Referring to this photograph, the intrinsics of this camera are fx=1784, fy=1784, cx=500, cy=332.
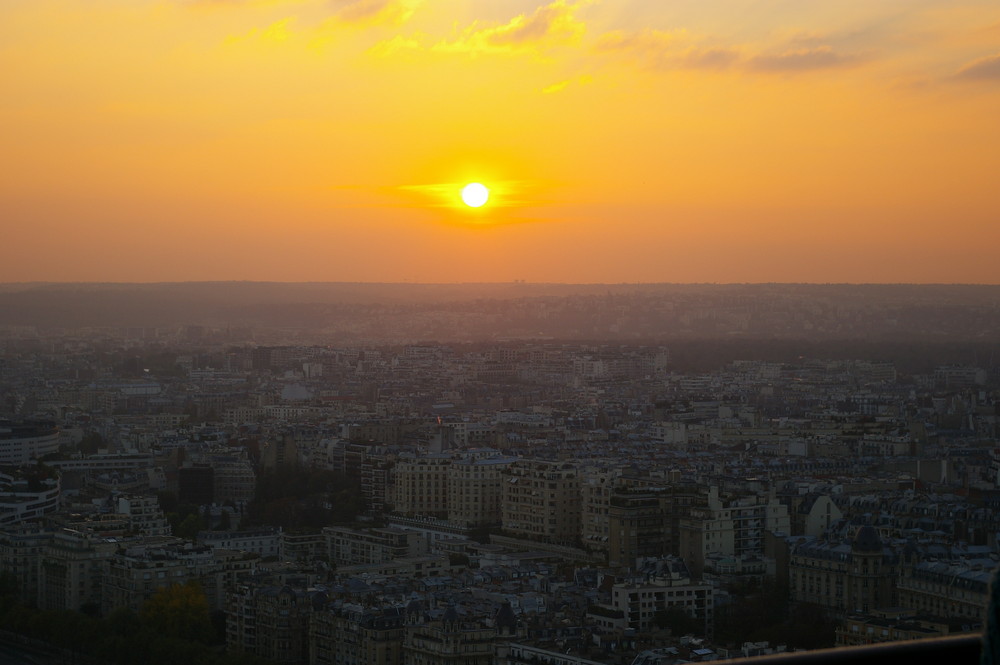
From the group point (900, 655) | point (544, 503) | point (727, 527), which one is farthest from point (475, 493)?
point (900, 655)

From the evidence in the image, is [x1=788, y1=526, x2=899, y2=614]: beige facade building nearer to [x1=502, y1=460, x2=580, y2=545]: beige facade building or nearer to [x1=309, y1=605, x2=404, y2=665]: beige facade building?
[x1=309, y1=605, x2=404, y2=665]: beige facade building

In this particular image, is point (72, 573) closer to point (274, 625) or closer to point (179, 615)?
point (179, 615)

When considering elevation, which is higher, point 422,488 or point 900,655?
point 900,655

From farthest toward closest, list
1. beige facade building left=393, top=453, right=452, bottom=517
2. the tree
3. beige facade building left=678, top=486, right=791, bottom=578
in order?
beige facade building left=393, top=453, right=452, bottom=517
beige facade building left=678, top=486, right=791, bottom=578
the tree

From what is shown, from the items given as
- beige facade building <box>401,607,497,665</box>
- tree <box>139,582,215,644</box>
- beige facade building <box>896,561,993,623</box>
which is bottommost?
tree <box>139,582,215,644</box>

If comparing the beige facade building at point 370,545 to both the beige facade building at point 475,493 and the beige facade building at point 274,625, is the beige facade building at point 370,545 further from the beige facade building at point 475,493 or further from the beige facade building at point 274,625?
the beige facade building at point 274,625

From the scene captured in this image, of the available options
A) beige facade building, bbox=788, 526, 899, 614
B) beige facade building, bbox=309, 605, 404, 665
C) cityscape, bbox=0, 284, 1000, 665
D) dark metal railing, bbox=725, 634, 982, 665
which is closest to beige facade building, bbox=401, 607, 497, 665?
cityscape, bbox=0, 284, 1000, 665

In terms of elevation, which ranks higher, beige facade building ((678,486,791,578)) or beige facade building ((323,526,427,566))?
beige facade building ((678,486,791,578))

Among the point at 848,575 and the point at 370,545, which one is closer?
the point at 848,575

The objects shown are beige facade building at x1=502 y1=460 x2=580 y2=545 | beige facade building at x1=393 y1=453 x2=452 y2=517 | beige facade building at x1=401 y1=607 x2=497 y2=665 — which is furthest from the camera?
beige facade building at x1=393 y1=453 x2=452 y2=517
